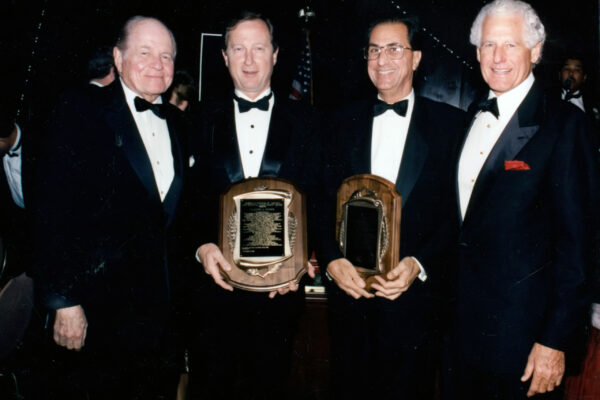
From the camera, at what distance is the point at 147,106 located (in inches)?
97.3

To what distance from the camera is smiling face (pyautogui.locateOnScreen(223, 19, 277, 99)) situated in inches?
99.2

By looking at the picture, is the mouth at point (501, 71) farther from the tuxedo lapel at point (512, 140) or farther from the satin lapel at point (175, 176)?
the satin lapel at point (175, 176)

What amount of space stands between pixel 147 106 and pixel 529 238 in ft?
7.09

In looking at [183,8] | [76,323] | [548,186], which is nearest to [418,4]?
[183,8]

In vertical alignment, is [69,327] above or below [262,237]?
below

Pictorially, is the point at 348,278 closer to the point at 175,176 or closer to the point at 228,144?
the point at 228,144

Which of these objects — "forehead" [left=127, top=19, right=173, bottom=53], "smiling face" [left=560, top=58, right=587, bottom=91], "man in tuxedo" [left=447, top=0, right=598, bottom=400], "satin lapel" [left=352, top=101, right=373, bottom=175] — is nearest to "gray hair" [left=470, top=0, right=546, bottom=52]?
"man in tuxedo" [left=447, top=0, right=598, bottom=400]

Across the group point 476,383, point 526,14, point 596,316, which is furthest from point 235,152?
point 596,316

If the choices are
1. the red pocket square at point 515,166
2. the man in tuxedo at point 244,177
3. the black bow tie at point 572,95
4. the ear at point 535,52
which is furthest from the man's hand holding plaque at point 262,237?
the black bow tie at point 572,95

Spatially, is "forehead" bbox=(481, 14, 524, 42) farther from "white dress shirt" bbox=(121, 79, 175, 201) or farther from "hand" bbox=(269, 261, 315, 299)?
"white dress shirt" bbox=(121, 79, 175, 201)

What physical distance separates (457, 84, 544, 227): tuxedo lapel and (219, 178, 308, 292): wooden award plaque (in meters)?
0.94

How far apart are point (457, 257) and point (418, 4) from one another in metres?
5.80

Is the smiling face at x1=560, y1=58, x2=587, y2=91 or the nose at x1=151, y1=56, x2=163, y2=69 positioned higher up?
the smiling face at x1=560, y1=58, x2=587, y2=91

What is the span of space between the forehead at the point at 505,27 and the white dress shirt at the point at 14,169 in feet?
12.1
